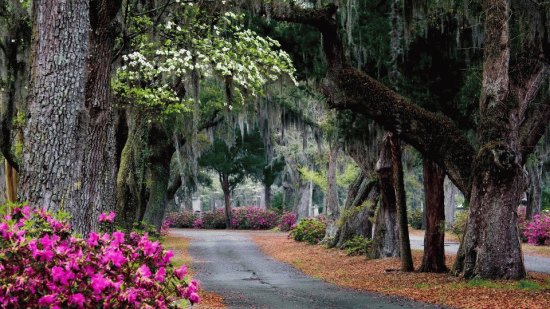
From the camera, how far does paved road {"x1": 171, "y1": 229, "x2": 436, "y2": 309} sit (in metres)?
10.5

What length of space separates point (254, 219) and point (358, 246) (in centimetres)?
2571

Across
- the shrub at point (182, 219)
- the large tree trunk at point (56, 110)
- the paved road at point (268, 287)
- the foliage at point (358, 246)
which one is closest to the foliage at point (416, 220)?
the shrub at point (182, 219)

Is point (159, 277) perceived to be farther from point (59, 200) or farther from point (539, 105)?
point (539, 105)

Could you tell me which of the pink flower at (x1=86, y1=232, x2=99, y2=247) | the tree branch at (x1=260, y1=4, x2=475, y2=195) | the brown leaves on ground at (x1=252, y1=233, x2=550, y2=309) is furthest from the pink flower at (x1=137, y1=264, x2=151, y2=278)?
the tree branch at (x1=260, y1=4, x2=475, y2=195)

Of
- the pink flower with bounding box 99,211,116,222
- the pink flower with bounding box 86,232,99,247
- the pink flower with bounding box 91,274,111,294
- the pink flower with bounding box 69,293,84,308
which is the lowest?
the pink flower with bounding box 69,293,84,308

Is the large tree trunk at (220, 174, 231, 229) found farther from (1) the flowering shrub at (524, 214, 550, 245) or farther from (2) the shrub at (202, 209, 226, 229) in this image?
(1) the flowering shrub at (524, 214, 550, 245)

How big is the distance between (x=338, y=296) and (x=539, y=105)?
6.54 metres

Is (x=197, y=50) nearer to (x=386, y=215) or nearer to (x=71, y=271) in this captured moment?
(x=386, y=215)

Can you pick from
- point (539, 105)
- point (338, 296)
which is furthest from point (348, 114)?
point (338, 296)

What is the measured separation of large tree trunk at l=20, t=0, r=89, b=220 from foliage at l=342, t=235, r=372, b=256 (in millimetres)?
15532

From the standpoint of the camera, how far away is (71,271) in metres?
4.12

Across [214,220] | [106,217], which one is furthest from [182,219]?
[106,217]

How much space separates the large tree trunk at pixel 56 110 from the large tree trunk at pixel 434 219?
10212mm

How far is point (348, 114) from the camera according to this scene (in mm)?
18141
